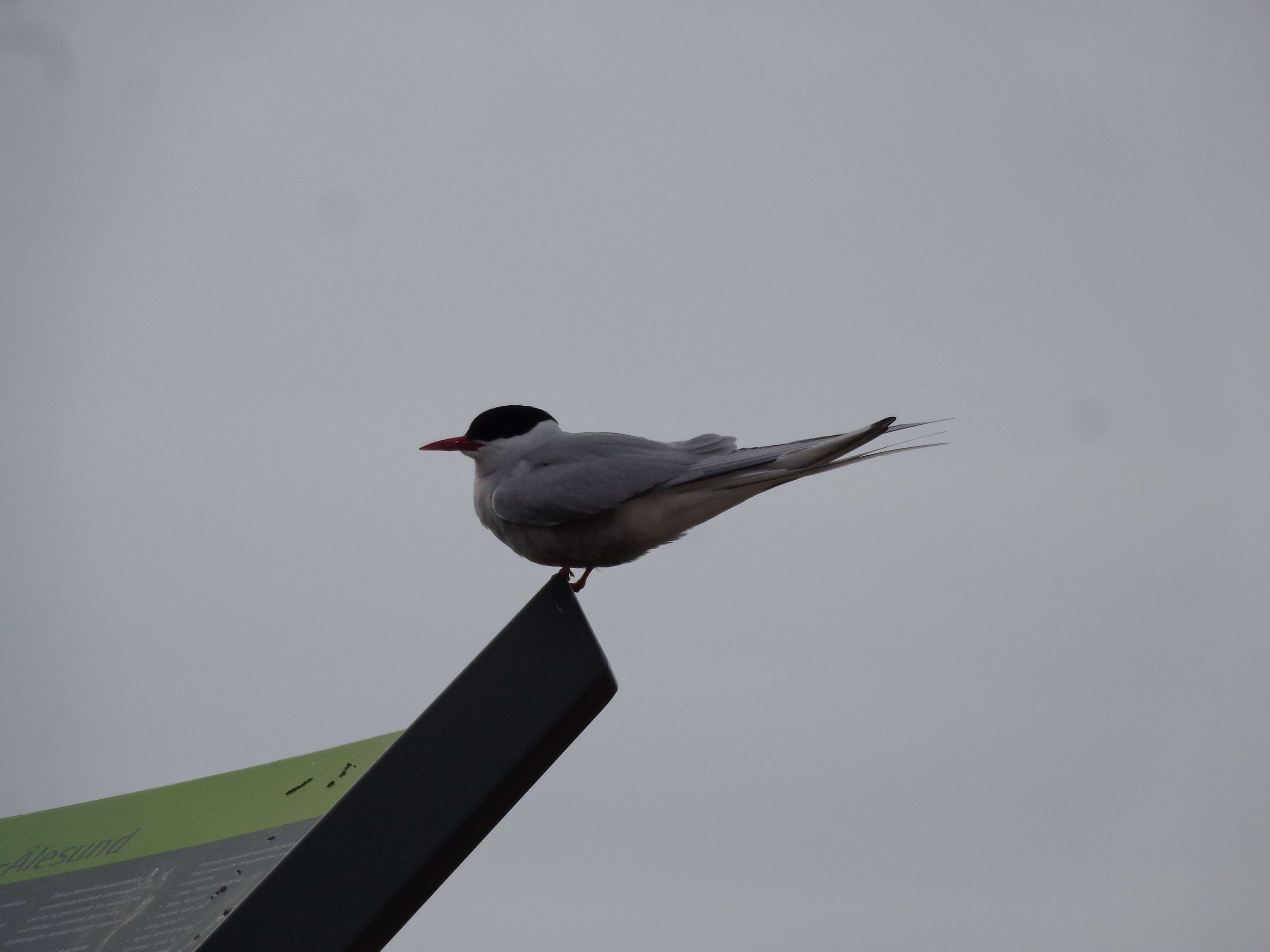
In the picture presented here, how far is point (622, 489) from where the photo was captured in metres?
2.12

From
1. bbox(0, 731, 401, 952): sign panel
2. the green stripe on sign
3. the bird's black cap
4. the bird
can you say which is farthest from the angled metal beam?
the bird's black cap

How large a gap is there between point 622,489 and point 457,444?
22.7 inches

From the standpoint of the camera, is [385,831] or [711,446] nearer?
[385,831]

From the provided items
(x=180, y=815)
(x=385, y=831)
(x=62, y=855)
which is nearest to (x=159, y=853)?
(x=180, y=815)

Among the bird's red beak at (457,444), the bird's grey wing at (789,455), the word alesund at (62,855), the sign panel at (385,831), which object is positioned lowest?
the sign panel at (385,831)

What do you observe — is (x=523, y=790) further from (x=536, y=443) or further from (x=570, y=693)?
(x=536, y=443)

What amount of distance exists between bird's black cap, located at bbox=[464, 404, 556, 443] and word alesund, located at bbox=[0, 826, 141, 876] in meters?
1.09

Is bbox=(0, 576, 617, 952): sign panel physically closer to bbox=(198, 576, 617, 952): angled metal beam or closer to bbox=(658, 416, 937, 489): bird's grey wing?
bbox=(198, 576, 617, 952): angled metal beam

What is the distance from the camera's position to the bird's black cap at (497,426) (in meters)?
2.51

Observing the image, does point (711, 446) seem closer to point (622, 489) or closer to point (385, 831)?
point (622, 489)

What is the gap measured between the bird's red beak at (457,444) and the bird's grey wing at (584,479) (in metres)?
0.27

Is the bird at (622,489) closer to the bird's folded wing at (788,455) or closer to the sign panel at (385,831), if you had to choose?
the bird's folded wing at (788,455)

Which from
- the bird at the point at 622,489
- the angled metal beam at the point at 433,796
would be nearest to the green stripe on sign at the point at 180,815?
the angled metal beam at the point at 433,796

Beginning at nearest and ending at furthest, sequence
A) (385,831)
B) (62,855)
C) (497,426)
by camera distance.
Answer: (385,831) < (62,855) < (497,426)
